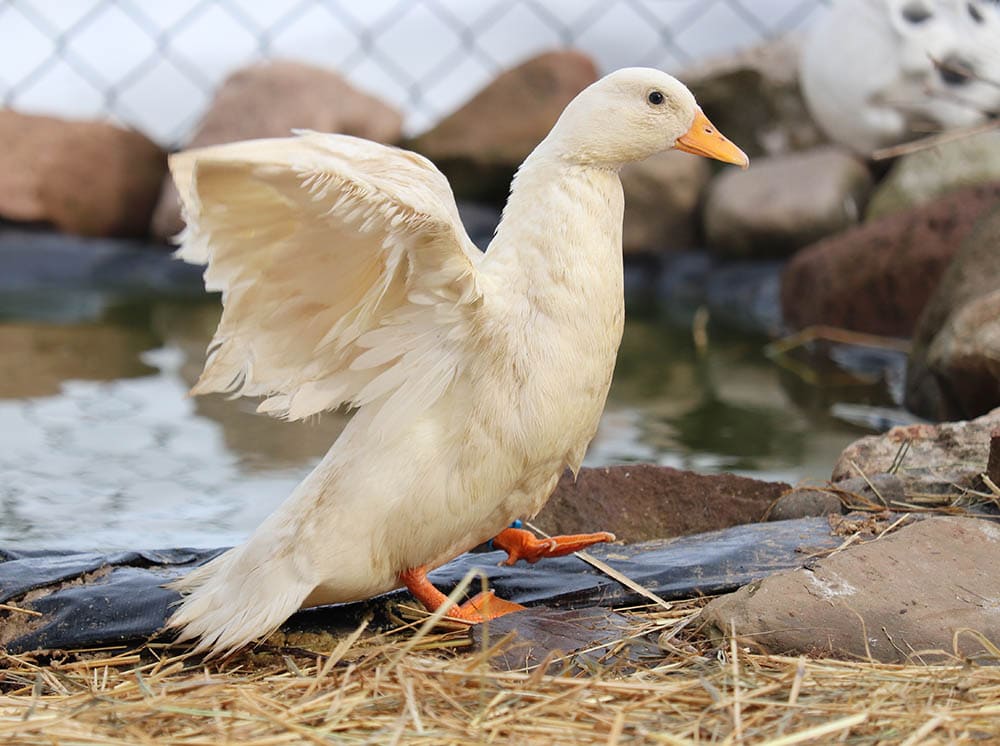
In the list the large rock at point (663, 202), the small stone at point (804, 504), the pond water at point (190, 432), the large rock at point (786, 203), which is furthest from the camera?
the large rock at point (663, 202)

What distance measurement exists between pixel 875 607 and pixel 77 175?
6071mm

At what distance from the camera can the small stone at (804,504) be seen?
2580 mm

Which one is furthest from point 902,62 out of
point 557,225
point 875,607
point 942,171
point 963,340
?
point 875,607

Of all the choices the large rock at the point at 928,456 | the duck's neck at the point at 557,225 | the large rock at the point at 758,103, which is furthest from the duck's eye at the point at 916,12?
the duck's neck at the point at 557,225

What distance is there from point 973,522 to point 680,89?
86 centimetres

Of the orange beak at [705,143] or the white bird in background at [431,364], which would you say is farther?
the orange beak at [705,143]

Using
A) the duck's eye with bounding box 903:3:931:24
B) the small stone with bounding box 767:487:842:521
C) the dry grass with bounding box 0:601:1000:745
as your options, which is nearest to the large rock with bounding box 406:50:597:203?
the duck's eye with bounding box 903:3:931:24

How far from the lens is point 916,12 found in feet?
19.7

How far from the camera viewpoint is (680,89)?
2.18 m

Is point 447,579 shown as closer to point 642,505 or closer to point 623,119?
point 642,505

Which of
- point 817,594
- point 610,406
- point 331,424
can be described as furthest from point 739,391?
point 817,594

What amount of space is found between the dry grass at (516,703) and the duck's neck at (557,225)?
23.6 inches

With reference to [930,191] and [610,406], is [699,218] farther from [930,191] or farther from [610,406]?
[610,406]

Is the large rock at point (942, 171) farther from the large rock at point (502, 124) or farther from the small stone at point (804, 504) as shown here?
the small stone at point (804, 504)
